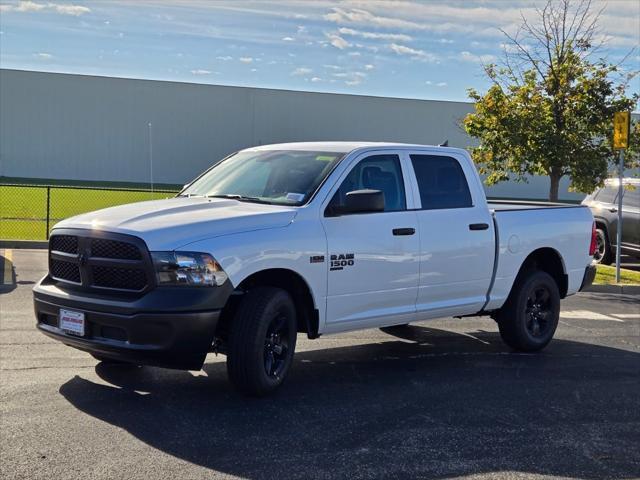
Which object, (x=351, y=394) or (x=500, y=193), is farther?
(x=500, y=193)

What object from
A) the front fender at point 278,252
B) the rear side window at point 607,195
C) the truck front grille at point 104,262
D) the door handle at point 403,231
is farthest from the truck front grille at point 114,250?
the rear side window at point 607,195

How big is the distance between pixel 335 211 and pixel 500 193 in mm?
50942

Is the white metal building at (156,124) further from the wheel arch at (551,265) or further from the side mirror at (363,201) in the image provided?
the side mirror at (363,201)

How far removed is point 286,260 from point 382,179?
1.45 metres

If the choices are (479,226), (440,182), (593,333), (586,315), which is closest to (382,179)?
(440,182)

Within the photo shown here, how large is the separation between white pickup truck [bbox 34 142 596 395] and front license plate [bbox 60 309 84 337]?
0.04ft

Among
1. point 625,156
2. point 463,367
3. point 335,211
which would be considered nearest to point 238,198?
point 335,211

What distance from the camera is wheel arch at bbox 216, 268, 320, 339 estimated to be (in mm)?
5906

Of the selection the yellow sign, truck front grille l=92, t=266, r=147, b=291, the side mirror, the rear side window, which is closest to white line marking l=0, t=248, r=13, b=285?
truck front grille l=92, t=266, r=147, b=291

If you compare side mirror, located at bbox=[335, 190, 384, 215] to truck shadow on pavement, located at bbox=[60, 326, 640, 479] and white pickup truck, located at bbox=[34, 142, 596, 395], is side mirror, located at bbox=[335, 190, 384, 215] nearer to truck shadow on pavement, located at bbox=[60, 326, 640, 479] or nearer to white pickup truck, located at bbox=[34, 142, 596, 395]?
white pickup truck, located at bbox=[34, 142, 596, 395]

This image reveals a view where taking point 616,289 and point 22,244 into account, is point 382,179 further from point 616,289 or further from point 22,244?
point 22,244

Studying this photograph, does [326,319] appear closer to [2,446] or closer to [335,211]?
[335,211]

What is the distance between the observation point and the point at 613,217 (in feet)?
51.6

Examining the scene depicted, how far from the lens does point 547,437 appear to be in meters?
5.41
